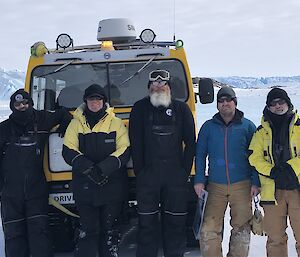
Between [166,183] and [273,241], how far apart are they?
0.99 m

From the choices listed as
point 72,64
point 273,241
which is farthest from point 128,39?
point 273,241

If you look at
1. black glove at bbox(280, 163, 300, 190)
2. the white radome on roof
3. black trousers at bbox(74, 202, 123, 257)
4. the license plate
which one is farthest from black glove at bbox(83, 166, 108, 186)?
the white radome on roof

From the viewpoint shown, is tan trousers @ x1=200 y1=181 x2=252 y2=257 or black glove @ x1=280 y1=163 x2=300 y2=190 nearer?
black glove @ x1=280 y1=163 x2=300 y2=190

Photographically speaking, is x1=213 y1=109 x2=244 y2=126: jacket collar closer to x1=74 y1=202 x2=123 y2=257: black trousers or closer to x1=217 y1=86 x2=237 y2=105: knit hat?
x1=217 y1=86 x2=237 y2=105: knit hat

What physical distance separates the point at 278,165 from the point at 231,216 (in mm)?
664

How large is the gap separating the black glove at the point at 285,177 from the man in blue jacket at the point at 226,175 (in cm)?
24

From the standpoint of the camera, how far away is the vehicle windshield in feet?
15.6

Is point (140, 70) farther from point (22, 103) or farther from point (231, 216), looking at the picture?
point (231, 216)

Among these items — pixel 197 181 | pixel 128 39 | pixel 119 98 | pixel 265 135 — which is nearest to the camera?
pixel 265 135

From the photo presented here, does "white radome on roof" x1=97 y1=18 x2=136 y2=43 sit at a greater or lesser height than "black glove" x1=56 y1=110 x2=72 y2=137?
greater

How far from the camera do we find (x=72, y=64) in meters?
4.82

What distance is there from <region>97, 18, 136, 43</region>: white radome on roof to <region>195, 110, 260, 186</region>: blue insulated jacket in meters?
2.97

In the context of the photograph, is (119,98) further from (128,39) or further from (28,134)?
(128,39)

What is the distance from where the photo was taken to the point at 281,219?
353 centimetres
